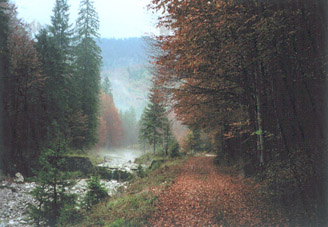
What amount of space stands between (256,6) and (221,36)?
40.3 inches

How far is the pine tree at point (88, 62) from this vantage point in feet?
80.3

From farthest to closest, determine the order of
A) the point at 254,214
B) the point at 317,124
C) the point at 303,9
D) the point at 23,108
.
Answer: the point at 23,108 → the point at 317,124 → the point at 254,214 → the point at 303,9

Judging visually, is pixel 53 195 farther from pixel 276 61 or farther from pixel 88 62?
pixel 88 62

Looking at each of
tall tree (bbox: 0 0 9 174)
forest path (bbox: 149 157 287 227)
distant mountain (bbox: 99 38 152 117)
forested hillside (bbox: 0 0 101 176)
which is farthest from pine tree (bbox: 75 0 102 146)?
distant mountain (bbox: 99 38 152 117)

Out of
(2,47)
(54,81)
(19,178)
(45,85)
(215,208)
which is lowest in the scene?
(19,178)

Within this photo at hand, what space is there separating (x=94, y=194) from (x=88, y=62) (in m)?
20.9

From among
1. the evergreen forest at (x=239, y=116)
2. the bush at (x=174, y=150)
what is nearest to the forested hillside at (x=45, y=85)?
the evergreen forest at (x=239, y=116)

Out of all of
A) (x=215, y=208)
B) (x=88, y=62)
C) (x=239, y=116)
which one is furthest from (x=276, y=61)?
(x=88, y=62)

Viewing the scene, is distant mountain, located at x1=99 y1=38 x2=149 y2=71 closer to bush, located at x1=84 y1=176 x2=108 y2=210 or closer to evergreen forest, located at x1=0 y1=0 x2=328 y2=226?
bush, located at x1=84 y1=176 x2=108 y2=210

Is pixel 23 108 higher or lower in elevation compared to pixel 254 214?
higher

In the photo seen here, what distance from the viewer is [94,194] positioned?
8172mm

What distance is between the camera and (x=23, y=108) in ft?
51.5

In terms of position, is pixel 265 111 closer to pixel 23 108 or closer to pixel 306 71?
pixel 306 71

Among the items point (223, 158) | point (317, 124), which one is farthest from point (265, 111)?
point (223, 158)
